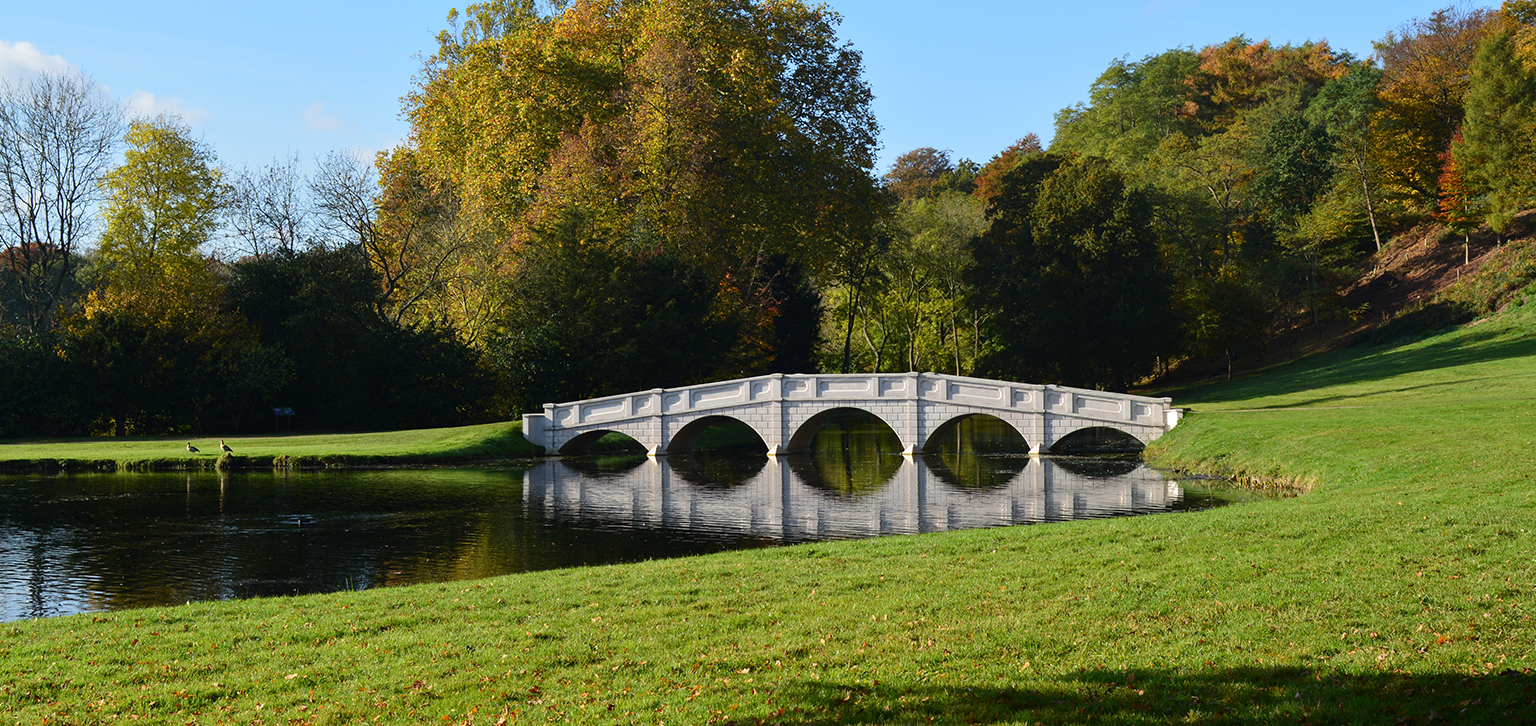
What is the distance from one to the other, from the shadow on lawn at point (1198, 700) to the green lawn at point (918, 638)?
0.02 metres

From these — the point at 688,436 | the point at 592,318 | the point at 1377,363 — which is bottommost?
the point at 688,436

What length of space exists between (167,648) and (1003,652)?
6.39 metres

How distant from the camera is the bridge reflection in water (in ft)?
62.6

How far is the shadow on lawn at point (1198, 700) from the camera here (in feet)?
18.5

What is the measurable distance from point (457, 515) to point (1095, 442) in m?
24.3

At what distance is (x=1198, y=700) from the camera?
598cm

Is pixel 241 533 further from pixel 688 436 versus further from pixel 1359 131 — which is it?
pixel 1359 131

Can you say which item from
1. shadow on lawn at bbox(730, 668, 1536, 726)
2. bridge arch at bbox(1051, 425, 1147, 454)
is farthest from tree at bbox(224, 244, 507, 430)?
shadow on lawn at bbox(730, 668, 1536, 726)

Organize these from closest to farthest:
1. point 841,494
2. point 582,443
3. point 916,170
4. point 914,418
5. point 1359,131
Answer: point 841,494
point 914,418
point 582,443
point 1359,131
point 916,170

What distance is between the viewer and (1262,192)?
58.1 meters

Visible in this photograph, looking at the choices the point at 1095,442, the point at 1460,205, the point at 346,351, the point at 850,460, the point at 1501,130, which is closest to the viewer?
the point at 850,460

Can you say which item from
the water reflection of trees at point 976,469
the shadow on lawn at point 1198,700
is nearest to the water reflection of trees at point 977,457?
the water reflection of trees at point 976,469

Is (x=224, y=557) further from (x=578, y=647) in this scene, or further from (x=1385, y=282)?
(x=1385, y=282)

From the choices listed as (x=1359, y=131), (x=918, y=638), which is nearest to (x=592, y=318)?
(x=918, y=638)
